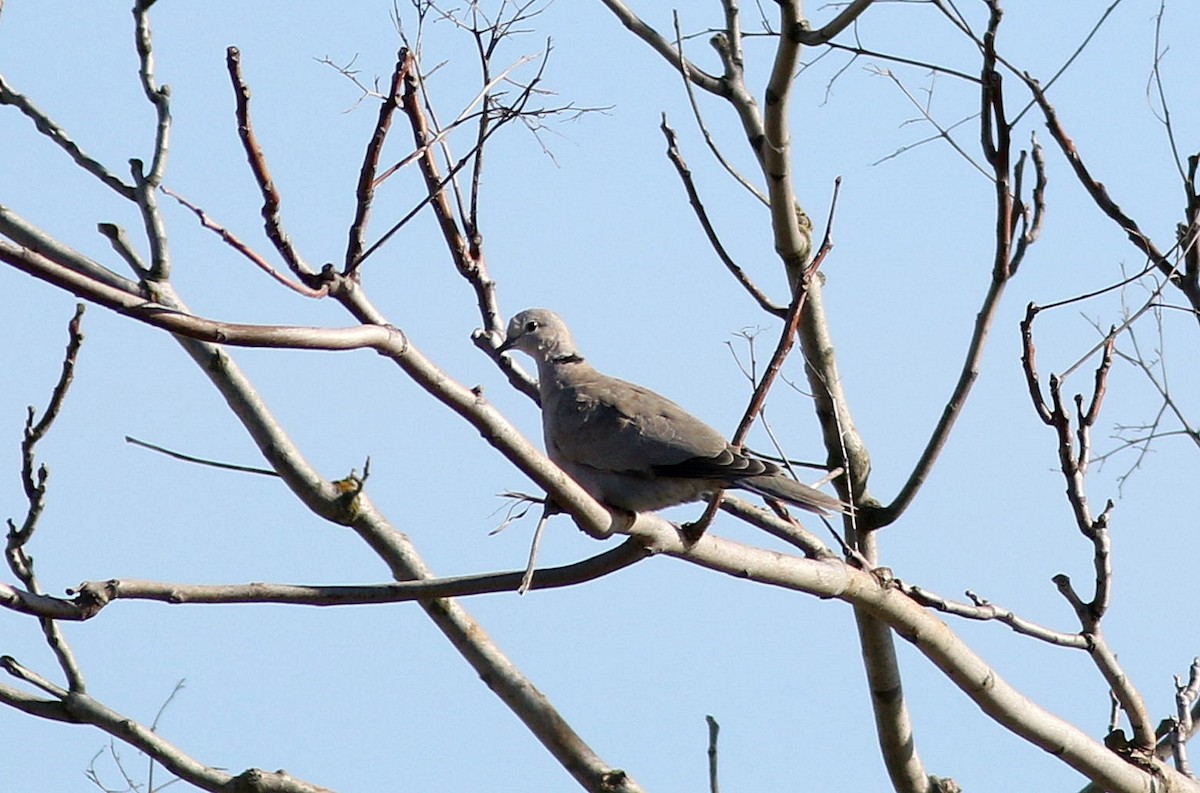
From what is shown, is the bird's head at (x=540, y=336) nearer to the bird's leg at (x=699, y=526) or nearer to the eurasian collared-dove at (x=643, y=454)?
the eurasian collared-dove at (x=643, y=454)

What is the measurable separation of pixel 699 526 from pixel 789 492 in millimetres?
985

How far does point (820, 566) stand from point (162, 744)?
1.84 metres

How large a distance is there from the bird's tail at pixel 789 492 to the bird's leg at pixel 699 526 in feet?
2.91

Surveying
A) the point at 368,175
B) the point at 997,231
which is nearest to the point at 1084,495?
the point at 997,231

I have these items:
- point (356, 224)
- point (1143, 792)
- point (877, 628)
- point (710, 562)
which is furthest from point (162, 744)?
point (1143, 792)

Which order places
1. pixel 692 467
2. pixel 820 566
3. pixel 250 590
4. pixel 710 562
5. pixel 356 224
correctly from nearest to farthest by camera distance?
pixel 356 224, pixel 250 590, pixel 710 562, pixel 820 566, pixel 692 467

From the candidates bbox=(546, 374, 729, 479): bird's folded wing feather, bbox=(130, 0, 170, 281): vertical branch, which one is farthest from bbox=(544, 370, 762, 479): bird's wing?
bbox=(130, 0, 170, 281): vertical branch

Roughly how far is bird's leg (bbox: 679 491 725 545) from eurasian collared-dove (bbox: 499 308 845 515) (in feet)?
2.43

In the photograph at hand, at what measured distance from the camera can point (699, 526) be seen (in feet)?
11.5

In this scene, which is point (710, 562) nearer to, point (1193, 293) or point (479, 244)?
point (479, 244)

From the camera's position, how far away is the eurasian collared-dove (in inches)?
174

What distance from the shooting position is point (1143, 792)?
15.2 ft

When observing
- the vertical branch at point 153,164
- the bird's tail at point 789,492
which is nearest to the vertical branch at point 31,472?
the vertical branch at point 153,164

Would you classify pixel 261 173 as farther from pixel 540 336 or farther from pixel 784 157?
pixel 540 336
